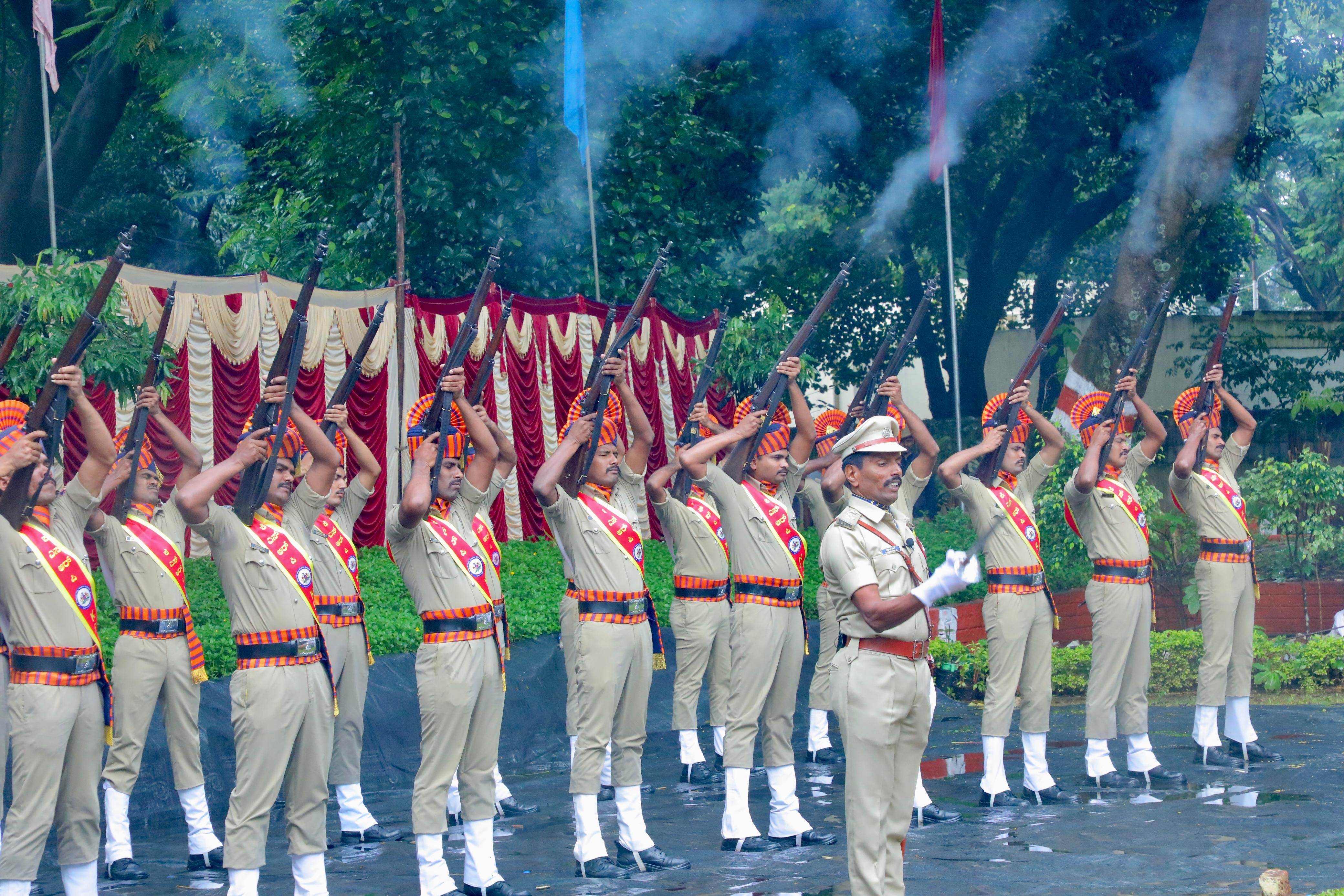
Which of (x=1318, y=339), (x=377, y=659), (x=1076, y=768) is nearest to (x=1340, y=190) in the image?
(x=1318, y=339)

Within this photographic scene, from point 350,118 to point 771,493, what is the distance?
26.2ft

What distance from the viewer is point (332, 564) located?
8.34 m

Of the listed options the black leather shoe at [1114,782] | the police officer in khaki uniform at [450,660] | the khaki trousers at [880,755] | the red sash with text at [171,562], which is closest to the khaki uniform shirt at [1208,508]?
the black leather shoe at [1114,782]

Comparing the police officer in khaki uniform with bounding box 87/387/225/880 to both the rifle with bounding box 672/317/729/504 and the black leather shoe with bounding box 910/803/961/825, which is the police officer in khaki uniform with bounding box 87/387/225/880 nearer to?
the rifle with bounding box 672/317/729/504

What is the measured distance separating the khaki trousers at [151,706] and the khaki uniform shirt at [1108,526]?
5.19 metres

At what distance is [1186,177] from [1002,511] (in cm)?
779

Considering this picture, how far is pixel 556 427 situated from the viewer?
589 inches

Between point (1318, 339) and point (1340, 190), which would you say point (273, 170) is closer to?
point (1318, 339)

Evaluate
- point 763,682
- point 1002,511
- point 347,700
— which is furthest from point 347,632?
point 1002,511

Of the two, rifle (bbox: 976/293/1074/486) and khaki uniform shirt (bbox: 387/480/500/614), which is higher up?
rifle (bbox: 976/293/1074/486)

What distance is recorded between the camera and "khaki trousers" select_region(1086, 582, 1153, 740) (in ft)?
29.2

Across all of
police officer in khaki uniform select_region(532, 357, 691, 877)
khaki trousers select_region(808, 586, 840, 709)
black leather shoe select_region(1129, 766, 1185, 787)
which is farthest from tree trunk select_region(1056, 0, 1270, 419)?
police officer in khaki uniform select_region(532, 357, 691, 877)

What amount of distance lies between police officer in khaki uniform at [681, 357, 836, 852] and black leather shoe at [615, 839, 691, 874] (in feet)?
1.41

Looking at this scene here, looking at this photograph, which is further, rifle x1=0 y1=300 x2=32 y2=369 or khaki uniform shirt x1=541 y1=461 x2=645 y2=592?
khaki uniform shirt x1=541 y1=461 x2=645 y2=592
